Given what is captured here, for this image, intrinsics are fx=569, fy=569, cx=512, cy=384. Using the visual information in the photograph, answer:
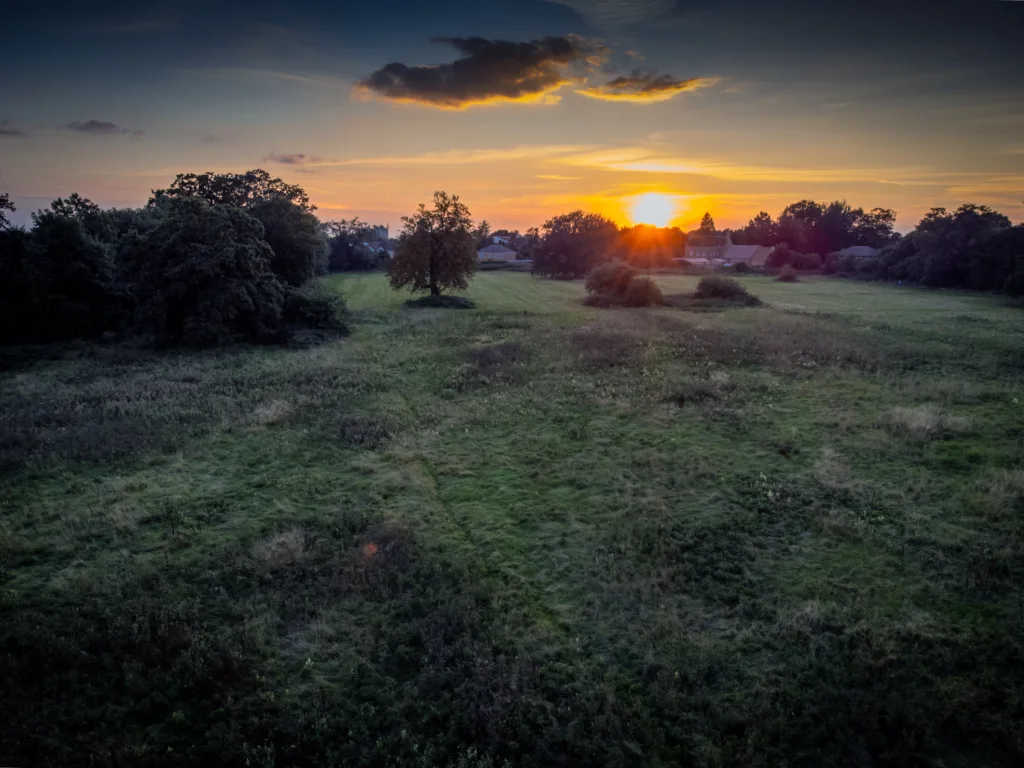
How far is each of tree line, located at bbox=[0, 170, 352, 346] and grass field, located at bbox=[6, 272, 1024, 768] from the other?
9.19m

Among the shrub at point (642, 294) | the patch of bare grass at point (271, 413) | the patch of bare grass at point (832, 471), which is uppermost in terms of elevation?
the shrub at point (642, 294)

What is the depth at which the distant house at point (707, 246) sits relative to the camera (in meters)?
129

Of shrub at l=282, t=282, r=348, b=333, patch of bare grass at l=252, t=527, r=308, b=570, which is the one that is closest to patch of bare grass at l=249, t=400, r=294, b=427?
patch of bare grass at l=252, t=527, r=308, b=570

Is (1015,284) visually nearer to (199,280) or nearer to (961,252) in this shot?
(961,252)

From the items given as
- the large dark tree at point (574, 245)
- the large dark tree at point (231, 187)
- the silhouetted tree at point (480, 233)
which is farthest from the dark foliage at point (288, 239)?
the large dark tree at point (574, 245)

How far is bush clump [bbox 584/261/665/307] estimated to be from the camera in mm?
51375

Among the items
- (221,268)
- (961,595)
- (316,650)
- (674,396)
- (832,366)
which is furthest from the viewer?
(221,268)

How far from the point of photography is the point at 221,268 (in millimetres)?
31328

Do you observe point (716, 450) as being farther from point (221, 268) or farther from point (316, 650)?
point (221, 268)

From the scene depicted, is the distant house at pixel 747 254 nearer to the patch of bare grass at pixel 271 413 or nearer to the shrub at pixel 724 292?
the shrub at pixel 724 292

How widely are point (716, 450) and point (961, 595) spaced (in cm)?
717

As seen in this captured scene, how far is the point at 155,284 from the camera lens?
31.2m

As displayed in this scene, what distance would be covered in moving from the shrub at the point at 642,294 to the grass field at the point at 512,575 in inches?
1142

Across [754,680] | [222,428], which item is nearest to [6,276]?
[222,428]
